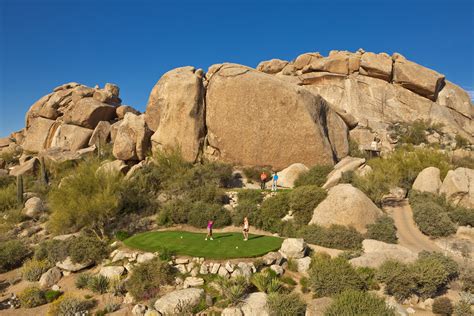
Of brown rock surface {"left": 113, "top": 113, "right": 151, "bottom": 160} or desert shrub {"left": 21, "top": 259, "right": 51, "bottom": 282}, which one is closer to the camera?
desert shrub {"left": 21, "top": 259, "right": 51, "bottom": 282}

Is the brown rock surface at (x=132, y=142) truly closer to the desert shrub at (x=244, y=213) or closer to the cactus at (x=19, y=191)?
the cactus at (x=19, y=191)

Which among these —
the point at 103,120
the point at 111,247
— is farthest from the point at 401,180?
the point at 103,120

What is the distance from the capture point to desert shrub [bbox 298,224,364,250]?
1543 centimetres

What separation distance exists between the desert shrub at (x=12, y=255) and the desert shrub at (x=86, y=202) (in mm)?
2248

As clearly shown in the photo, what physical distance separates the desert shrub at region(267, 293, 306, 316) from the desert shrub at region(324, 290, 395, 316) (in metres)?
1.27

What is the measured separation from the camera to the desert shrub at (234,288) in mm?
11320

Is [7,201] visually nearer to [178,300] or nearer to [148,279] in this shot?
[148,279]

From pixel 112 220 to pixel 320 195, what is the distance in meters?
15.1

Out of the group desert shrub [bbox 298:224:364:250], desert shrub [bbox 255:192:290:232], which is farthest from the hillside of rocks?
desert shrub [bbox 298:224:364:250]

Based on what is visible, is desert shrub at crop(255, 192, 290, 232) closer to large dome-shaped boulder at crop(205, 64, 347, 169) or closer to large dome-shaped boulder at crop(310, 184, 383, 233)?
large dome-shaped boulder at crop(310, 184, 383, 233)

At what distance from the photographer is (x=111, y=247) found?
650 inches

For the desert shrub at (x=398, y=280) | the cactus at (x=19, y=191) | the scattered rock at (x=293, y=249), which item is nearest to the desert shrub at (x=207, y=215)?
the scattered rock at (x=293, y=249)

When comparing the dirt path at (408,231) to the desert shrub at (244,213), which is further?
the desert shrub at (244,213)

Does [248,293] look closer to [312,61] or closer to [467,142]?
[467,142]
